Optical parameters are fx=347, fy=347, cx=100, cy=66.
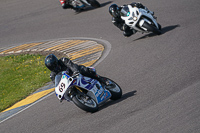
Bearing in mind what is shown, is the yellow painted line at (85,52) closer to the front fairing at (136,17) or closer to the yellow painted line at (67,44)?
the yellow painted line at (67,44)

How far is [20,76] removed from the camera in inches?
501

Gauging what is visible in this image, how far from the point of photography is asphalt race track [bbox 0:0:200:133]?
20.6ft

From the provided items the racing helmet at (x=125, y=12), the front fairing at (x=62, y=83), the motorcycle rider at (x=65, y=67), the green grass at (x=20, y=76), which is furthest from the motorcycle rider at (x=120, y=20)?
the front fairing at (x=62, y=83)

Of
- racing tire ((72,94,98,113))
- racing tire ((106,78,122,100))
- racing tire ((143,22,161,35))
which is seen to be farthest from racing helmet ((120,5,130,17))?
racing tire ((72,94,98,113))

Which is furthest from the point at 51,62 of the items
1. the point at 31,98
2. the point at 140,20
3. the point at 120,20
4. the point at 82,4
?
the point at 82,4

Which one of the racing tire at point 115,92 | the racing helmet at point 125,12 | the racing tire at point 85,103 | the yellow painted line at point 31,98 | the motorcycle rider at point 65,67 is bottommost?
the yellow painted line at point 31,98

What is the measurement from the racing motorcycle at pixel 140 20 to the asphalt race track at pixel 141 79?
37 cm

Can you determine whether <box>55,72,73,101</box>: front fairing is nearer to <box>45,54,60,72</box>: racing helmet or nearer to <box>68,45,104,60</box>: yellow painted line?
<box>45,54,60,72</box>: racing helmet

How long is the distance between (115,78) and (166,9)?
238 inches

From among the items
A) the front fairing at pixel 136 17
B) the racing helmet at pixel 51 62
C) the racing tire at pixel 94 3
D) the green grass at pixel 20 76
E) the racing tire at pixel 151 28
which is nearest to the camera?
the racing helmet at pixel 51 62

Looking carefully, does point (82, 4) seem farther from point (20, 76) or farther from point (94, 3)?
point (20, 76)

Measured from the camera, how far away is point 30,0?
22719 mm

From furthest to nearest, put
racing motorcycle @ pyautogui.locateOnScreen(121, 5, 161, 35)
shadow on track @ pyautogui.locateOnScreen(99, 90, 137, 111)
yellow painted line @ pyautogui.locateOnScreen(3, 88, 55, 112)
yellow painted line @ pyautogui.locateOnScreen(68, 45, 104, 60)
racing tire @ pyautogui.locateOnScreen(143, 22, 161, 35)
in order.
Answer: yellow painted line @ pyautogui.locateOnScreen(68, 45, 104, 60) < racing motorcycle @ pyautogui.locateOnScreen(121, 5, 161, 35) < racing tire @ pyautogui.locateOnScreen(143, 22, 161, 35) < yellow painted line @ pyautogui.locateOnScreen(3, 88, 55, 112) < shadow on track @ pyautogui.locateOnScreen(99, 90, 137, 111)

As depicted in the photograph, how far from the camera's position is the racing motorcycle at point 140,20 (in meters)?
11.9
